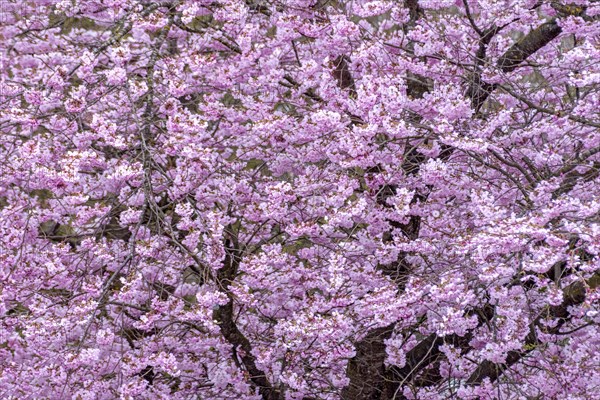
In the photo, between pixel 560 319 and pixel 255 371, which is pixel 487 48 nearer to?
pixel 560 319

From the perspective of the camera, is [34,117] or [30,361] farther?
[30,361]

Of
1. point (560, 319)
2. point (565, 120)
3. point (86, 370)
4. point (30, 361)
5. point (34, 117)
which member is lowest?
point (30, 361)

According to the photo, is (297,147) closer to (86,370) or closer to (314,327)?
(314,327)

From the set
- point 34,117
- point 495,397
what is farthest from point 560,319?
point 34,117

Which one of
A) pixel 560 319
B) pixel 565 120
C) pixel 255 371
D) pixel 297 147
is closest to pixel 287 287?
pixel 255 371

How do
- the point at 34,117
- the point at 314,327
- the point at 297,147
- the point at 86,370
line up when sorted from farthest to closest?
the point at 297,147 → the point at 86,370 → the point at 34,117 → the point at 314,327

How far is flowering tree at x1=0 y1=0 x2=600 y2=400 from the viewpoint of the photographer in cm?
534

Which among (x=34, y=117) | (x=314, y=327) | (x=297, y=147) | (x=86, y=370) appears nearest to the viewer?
(x=314, y=327)

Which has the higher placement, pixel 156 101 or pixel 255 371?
pixel 156 101

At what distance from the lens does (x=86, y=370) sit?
6059 millimetres

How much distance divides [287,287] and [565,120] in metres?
2.68

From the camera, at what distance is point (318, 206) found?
239 inches

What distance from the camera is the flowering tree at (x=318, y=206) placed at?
5.34m

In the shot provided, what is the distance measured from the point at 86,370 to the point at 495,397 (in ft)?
9.96
